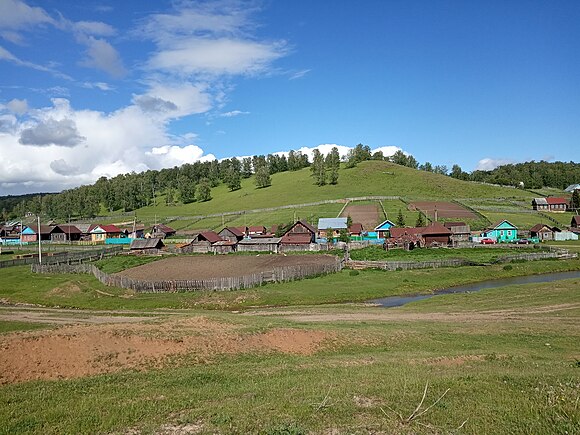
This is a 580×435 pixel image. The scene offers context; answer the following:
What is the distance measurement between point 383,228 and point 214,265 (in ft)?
146

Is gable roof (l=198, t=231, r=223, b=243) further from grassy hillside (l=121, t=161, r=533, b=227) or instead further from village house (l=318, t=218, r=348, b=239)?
grassy hillside (l=121, t=161, r=533, b=227)

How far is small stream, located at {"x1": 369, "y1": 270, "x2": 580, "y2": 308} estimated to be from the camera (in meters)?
46.2

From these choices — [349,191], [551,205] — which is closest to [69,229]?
[349,191]

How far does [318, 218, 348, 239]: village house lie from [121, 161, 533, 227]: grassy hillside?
126 ft

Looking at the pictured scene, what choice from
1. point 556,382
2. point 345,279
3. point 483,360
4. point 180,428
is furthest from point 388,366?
point 345,279

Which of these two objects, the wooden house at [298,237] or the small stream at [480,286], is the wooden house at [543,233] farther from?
the wooden house at [298,237]

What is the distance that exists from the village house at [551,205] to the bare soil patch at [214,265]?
83.9 m

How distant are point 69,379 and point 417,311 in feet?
88.8

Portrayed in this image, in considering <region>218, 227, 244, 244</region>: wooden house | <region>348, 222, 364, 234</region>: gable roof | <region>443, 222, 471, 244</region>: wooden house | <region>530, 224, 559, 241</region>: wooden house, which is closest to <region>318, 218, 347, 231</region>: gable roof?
<region>348, 222, 364, 234</region>: gable roof

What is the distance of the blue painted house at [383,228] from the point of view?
336ft

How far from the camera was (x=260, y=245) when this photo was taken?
91.1 metres

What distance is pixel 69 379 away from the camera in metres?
18.2

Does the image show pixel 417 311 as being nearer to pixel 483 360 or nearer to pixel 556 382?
pixel 483 360

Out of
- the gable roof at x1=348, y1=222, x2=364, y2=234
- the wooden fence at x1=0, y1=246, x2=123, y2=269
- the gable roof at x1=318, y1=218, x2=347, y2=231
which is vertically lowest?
the wooden fence at x1=0, y1=246, x2=123, y2=269
